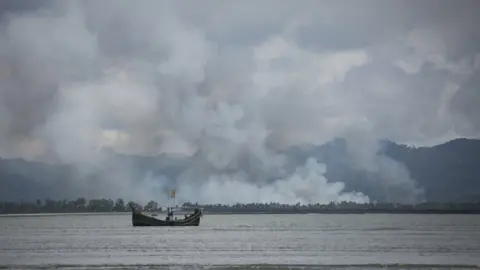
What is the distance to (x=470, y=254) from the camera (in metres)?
35.7

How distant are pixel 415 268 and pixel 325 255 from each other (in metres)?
8.77

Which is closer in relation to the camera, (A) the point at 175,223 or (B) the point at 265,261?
(B) the point at 265,261

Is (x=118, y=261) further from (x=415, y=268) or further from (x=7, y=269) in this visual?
(x=415, y=268)

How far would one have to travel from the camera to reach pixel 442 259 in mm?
32125

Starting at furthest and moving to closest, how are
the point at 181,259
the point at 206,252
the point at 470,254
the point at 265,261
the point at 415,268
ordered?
the point at 206,252, the point at 470,254, the point at 181,259, the point at 265,261, the point at 415,268

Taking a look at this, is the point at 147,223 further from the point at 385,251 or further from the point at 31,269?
the point at 31,269

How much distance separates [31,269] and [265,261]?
9.20 m

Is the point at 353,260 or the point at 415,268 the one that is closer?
the point at 415,268

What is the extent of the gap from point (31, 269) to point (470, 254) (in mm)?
19836

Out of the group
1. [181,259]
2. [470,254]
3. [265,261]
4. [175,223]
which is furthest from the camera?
[175,223]

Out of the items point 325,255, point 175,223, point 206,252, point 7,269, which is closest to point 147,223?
point 175,223

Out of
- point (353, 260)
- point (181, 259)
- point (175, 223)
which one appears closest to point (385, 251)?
point (353, 260)

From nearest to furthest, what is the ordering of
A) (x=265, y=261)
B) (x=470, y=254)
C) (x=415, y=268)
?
1. (x=415, y=268)
2. (x=265, y=261)
3. (x=470, y=254)

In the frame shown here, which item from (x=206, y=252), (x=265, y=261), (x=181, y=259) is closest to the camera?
(x=265, y=261)
